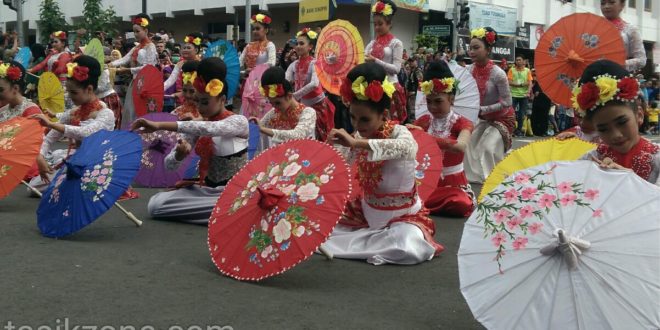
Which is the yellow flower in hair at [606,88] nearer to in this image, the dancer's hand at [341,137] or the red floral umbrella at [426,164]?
the dancer's hand at [341,137]

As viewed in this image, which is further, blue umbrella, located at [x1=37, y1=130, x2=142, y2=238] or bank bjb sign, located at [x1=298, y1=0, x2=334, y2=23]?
bank bjb sign, located at [x1=298, y1=0, x2=334, y2=23]

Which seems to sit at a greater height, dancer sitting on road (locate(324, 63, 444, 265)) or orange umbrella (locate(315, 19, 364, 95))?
orange umbrella (locate(315, 19, 364, 95))

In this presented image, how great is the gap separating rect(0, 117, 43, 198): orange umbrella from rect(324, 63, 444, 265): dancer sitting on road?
2422 mm

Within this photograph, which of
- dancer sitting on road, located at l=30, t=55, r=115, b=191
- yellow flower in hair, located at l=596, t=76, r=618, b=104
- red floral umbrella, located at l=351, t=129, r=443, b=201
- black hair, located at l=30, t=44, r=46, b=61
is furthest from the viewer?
black hair, located at l=30, t=44, r=46, b=61

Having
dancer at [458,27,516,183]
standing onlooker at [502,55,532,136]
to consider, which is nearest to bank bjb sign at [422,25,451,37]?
standing onlooker at [502,55,532,136]

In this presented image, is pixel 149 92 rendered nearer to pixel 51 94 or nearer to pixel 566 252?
pixel 51 94

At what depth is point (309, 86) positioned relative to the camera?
31.1 feet

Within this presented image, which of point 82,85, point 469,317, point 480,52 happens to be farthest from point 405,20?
point 469,317

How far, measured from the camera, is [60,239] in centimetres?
525

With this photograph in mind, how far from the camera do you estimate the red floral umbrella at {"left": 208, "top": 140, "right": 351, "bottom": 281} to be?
4.02 metres

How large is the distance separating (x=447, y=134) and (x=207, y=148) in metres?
2.09

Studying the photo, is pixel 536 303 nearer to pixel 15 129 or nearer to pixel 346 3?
pixel 15 129

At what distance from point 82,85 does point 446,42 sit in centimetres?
2179

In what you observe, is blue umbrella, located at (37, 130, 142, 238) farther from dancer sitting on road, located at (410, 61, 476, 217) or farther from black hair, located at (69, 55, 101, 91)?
dancer sitting on road, located at (410, 61, 476, 217)
